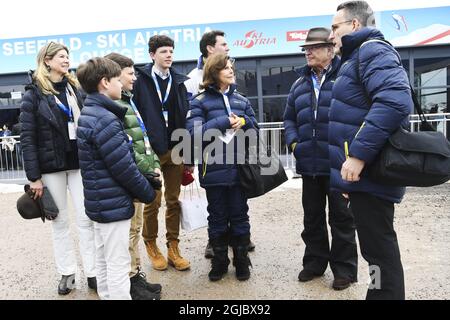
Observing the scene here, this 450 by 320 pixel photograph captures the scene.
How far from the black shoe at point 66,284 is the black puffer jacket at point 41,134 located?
96 centimetres

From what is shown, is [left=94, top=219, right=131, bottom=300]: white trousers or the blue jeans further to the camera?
the blue jeans

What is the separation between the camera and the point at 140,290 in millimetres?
3332

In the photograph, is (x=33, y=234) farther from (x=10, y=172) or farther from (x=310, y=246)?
(x=10, y=172)

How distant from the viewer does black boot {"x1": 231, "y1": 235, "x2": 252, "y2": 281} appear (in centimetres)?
362

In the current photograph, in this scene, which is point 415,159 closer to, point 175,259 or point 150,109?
point 150,109

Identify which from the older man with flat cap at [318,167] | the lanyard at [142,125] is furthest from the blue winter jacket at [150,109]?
the older man with flat cap at [318,167]

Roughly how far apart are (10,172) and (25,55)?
5.38 meters

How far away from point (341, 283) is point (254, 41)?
10.8 m

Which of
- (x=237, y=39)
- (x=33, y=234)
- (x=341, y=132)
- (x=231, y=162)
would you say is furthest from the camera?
(x=237, y=39)

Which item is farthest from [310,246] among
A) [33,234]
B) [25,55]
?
[25,55]

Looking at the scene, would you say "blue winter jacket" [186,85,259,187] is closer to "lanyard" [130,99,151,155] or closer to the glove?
"lanyard" [130,99,151,155]

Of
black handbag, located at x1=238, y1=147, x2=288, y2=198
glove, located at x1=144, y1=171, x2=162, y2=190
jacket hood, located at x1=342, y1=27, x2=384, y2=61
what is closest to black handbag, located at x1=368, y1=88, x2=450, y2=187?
jacket hood, located at x1=342, y1=27, x2=384, y2=61

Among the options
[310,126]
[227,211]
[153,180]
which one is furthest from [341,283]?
[153,180]

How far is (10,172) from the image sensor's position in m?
10.2
